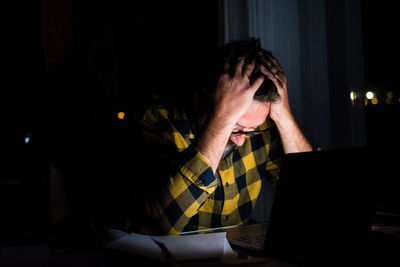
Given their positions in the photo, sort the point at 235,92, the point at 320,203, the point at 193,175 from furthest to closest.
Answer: the point at 235,92 < the point at 193,175 < the point at 320,203

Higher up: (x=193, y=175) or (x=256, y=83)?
(x=256, y=83)

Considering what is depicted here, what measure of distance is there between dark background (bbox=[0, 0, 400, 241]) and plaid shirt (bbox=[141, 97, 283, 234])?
0.15 metres

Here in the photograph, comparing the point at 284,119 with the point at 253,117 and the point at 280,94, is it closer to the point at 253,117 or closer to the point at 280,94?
the point at 280,94

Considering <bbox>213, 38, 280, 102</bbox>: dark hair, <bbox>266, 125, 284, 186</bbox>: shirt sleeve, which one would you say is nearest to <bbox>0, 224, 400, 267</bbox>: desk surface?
<bbox>213, 38, 280, 102</bbox>: dark hair

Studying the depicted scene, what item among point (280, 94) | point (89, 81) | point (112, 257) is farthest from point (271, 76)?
point (89, 81)

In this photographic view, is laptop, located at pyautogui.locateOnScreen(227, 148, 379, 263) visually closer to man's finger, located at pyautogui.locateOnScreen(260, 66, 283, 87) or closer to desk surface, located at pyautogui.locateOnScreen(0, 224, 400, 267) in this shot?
desk surface, located at pyautogui.locateOnScreen(0, 224, 400, 267)

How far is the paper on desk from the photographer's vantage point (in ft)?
2.37

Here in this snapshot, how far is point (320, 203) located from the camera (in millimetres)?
729

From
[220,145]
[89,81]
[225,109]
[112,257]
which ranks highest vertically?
[89,81]

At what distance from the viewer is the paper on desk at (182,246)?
721 mm

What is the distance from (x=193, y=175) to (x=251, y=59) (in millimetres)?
538

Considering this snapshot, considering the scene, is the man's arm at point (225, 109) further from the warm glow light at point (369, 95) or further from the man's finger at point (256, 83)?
the warm glow light at point (369, 95)

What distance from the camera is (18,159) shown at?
3.25 meters

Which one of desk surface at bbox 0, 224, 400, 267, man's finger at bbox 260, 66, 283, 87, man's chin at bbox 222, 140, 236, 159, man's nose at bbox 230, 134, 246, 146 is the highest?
man's finger at bbox 260, 66, 283, 87
